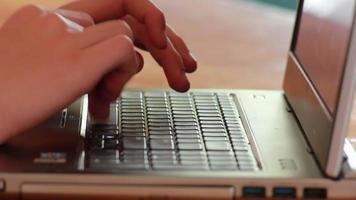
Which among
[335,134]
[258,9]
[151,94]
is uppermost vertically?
[335,134]

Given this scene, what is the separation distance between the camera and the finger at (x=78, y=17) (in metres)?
0.88

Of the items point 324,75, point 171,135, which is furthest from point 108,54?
point 324,75

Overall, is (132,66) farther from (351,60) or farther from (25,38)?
(351,60)

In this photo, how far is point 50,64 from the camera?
0.77 m

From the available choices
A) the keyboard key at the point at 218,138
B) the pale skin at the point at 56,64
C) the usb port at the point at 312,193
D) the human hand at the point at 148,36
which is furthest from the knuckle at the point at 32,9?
the usb port at the point at 312,193

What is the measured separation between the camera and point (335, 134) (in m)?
0.74

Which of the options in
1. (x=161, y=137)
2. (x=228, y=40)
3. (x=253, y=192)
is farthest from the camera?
(x=228, y=40)

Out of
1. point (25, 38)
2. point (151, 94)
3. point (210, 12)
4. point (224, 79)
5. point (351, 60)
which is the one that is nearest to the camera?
point (351, 60)

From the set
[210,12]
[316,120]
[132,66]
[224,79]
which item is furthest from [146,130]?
[210,12]

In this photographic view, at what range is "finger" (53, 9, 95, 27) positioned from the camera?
0.88 meters

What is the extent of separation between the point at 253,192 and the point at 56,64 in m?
0.22

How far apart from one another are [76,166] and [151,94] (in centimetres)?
26

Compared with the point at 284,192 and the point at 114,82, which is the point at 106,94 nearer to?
the point at 114,82

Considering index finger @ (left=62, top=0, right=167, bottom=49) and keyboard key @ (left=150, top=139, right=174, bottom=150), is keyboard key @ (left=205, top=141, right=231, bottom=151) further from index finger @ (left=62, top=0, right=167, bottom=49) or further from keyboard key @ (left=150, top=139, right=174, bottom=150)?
index finger @ (left=62, top=0, right=167, bottom=49)
